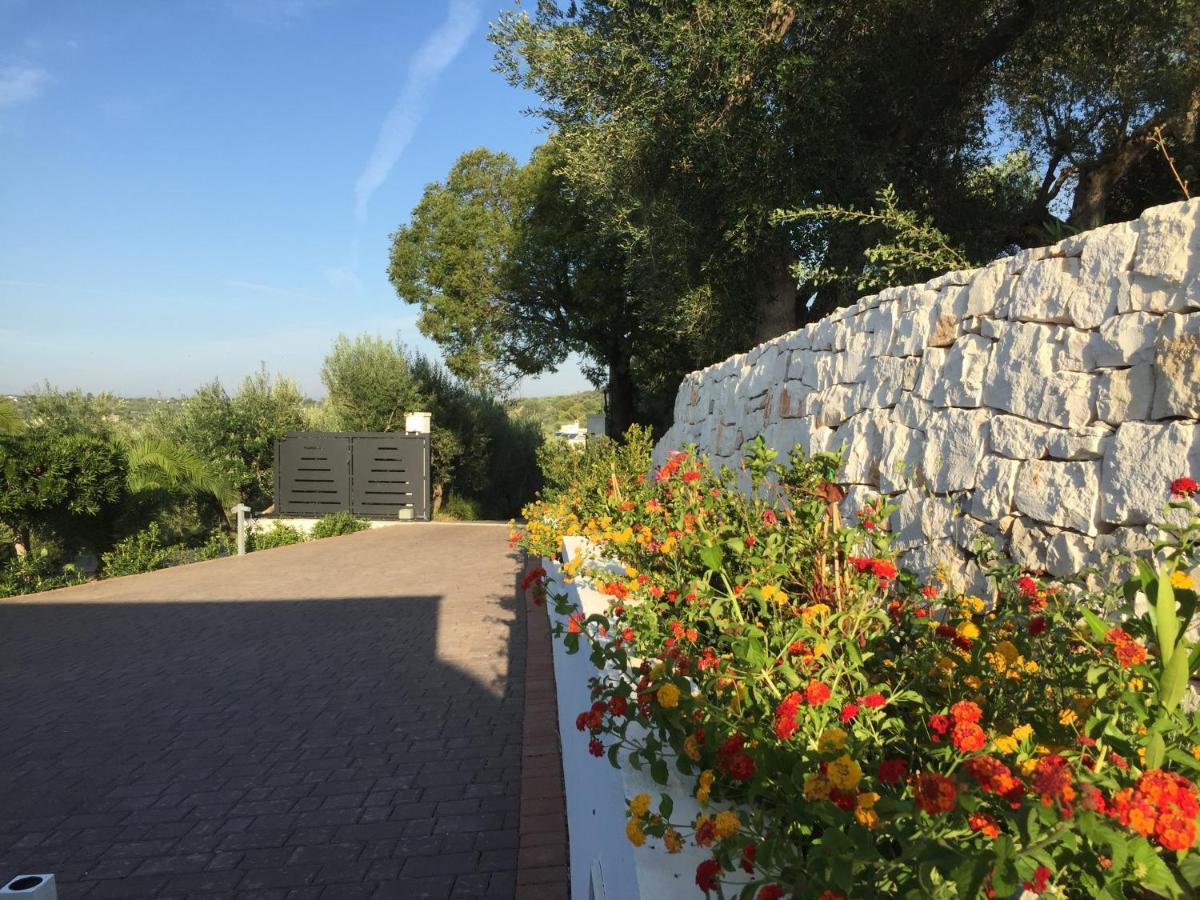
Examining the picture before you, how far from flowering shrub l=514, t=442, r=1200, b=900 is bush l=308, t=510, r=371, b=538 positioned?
45.2ft

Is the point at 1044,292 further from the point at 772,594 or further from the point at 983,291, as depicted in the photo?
the point at 772,594

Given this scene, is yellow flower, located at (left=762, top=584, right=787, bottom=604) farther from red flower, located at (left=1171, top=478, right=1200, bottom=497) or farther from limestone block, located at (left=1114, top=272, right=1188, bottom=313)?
limestone block, located at (left=1114, top=272, right=1188, bottom=313)

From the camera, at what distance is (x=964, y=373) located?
307 cm

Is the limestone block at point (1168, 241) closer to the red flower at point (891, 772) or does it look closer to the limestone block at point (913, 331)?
the limestone block at point (913, 331)

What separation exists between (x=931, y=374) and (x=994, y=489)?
68cm

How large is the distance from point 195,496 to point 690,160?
40.1 ft

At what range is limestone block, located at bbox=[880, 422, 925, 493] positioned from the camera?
3.27m

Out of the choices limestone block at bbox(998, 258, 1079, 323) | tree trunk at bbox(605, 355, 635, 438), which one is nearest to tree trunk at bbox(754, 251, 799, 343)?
limestone block at bbox(998, 258, 1079, 323)

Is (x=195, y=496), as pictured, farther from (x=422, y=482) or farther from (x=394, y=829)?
(x=394, y=829)

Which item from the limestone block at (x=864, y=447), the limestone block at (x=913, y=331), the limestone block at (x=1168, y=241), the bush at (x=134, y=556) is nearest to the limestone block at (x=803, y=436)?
the limestone block at (x=864, y=447)

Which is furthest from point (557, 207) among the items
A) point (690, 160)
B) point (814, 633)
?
point (814, 633)

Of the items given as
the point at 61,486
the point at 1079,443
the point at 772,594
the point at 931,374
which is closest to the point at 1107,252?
the point at 1079,443

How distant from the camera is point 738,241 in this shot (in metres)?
7.60

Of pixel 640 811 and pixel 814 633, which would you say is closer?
pixel 640 811
